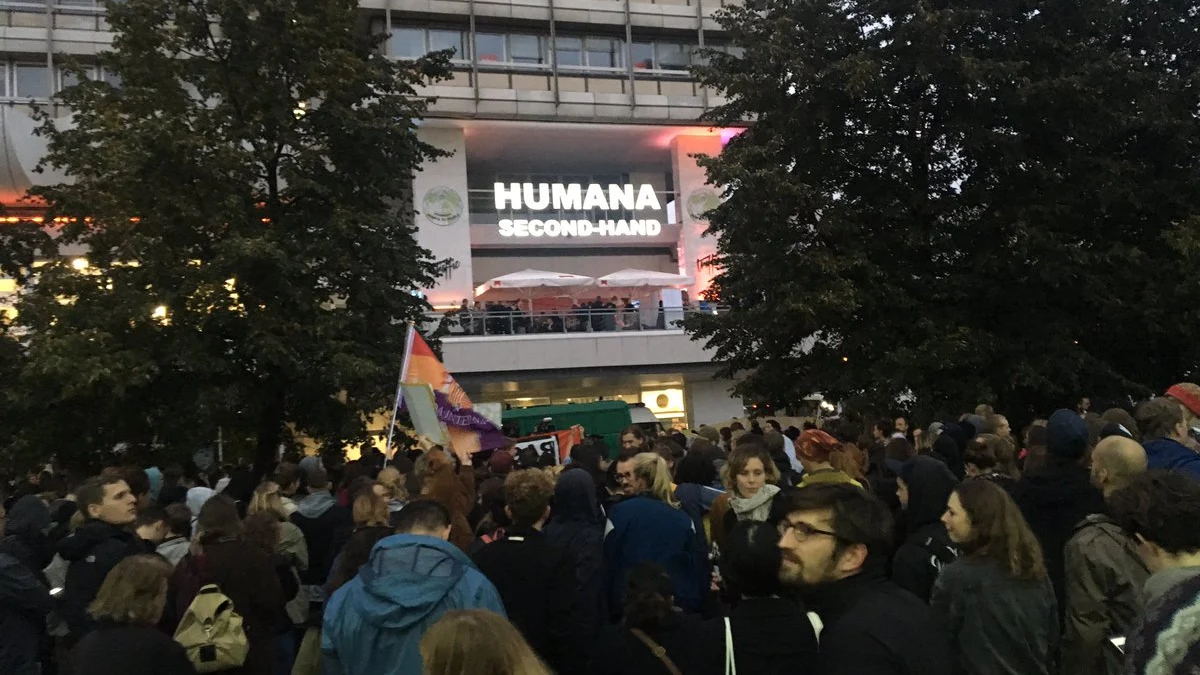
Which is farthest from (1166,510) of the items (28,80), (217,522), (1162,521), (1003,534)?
(28,80)

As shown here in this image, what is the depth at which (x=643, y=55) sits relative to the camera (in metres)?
34.4

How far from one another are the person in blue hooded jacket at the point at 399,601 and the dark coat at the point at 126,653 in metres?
0.64

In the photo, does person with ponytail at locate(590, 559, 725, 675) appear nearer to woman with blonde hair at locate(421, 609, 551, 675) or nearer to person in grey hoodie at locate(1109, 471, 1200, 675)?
woman with blonde hair at locate(421, 609, 551, 675)

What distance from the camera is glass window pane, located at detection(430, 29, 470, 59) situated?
105 feet

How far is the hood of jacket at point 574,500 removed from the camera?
522cm

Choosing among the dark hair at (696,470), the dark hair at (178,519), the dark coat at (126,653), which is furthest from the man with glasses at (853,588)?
the dark hair at (178,519)

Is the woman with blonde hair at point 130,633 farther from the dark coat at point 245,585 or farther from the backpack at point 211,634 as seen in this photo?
the dark coat at point 245,585

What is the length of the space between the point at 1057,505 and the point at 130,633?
16.2 feet

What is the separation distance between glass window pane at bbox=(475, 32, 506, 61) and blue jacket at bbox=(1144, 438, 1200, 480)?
29931 millimetres

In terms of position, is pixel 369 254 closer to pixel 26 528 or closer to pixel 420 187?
pixel 26 528

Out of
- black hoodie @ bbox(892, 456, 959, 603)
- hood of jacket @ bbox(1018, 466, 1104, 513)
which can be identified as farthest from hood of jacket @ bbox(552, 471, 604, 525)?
hood of jacket @ bbox(1018, 466, 1104, 513)

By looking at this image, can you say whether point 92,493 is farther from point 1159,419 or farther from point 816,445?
point 1159,419

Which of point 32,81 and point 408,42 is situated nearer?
point 32,81

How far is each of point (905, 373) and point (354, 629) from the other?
12695mm
